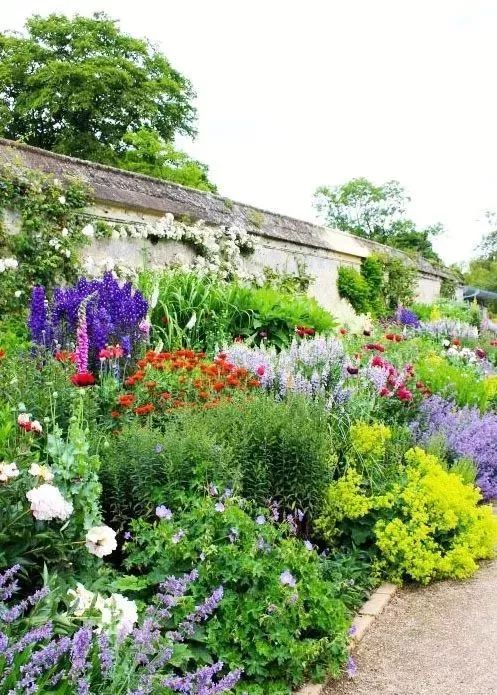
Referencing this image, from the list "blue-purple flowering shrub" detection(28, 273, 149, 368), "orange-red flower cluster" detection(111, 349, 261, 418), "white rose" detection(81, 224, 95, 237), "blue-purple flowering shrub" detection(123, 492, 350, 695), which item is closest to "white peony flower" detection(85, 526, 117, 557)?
"blue-purple flowering shrub" detection(123, 492, 350, 695)

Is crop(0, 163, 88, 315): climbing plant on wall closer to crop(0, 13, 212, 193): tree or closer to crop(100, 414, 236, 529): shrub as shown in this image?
crop(100, 414, 236, 529): shrub

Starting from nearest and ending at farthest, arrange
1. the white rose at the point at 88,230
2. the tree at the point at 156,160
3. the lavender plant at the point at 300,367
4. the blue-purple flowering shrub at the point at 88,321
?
the blue-purple flowering shrub at the point at 88,321 < the lavender plant at the point at 300,367 < the white rose at the point at 88,230 < the tree at the point at 156,160

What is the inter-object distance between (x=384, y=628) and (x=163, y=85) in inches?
1074

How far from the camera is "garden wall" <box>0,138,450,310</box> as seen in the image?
841 cm

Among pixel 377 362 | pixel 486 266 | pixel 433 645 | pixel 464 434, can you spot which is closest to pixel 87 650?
pixel 433 645

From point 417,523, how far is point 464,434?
1517mm

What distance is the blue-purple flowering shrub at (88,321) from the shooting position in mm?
5027

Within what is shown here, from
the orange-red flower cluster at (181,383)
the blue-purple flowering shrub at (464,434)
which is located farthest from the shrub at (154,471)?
the blue-purple flowering shrub at (464,434)

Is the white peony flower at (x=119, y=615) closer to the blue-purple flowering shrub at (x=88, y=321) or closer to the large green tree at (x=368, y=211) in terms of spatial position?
the blue-purple flowering shrub at (x=88, y=321)

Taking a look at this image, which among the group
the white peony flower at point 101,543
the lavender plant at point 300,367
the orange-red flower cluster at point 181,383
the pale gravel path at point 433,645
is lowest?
the pale gravel path at point 433,645

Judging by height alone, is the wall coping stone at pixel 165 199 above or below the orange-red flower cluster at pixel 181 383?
above

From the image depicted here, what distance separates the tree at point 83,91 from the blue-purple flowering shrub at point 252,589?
22717 millimetres

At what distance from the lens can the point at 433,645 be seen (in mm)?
3457

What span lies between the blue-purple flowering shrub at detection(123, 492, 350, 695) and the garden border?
0.06m
